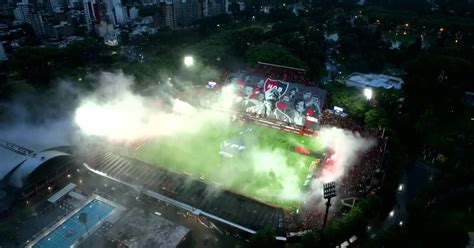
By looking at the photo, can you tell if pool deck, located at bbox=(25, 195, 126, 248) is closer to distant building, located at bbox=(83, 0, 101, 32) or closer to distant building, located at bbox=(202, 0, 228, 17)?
distant building, located at bbox=(83, 0, 101, 32)

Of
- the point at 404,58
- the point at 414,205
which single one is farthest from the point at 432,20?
the point at 414,205

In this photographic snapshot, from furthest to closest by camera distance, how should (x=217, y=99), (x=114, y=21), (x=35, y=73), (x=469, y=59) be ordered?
(x=114, y=21), (x=469, y=59), (x=35, y=73), (x=217, y=99)

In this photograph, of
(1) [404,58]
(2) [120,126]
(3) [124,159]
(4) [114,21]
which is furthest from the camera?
(4) [114,21]

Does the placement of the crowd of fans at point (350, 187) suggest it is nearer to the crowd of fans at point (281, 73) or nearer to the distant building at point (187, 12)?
the crowd of fans at point (281, 73)

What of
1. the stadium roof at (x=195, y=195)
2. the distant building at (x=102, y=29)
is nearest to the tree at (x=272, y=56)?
the stadium roof at (x=195, y=195)

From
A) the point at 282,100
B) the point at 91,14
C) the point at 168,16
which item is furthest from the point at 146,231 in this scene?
the point at 91,14

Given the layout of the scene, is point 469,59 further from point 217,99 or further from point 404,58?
point 217,99

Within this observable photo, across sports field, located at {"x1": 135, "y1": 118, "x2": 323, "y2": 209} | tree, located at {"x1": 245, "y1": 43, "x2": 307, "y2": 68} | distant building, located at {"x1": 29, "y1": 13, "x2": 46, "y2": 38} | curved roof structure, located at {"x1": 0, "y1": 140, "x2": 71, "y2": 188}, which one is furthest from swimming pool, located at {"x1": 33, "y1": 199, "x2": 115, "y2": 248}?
distant building, located at {"x1": 29, "y1": 13, "x2": 46, "y2": 38}
